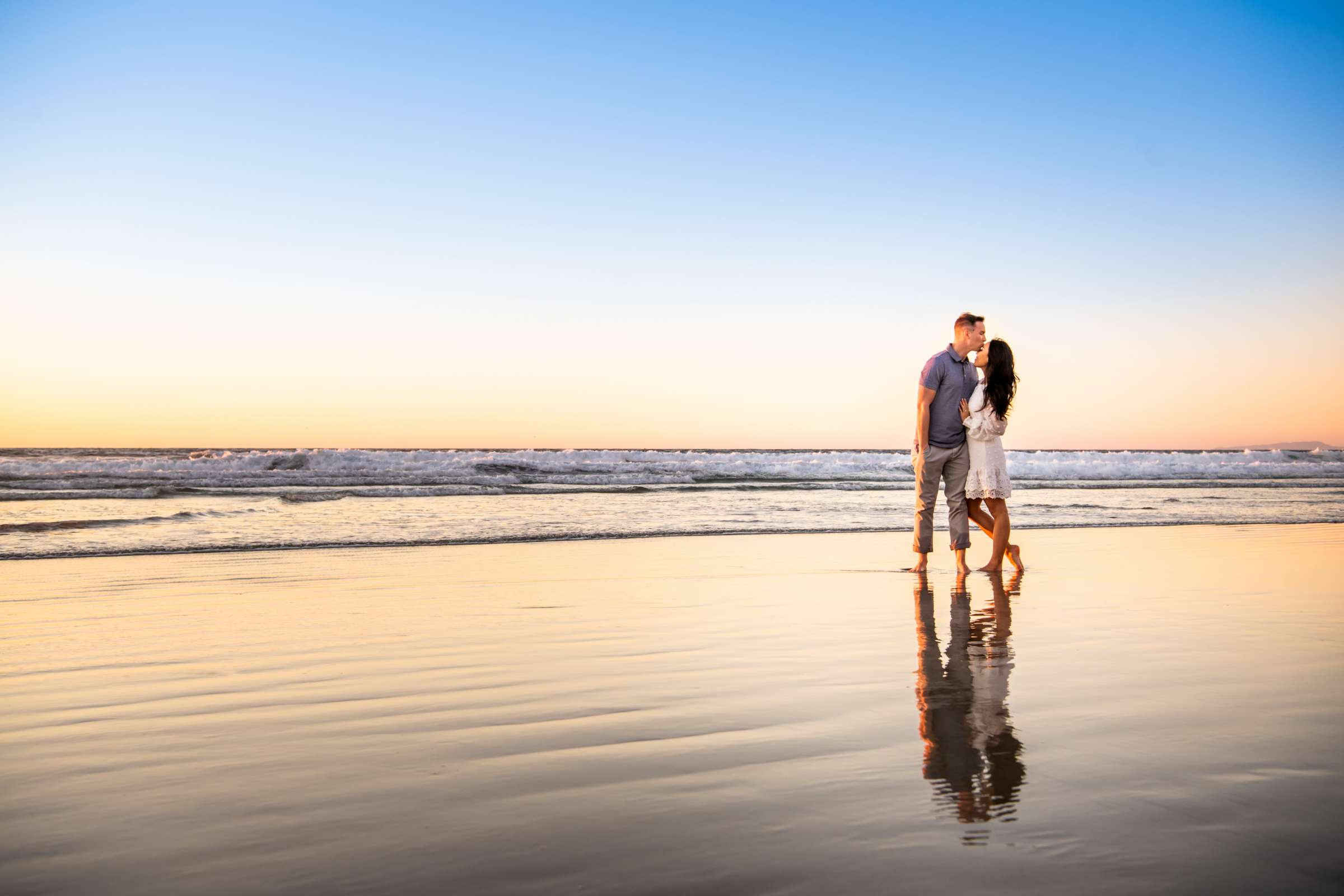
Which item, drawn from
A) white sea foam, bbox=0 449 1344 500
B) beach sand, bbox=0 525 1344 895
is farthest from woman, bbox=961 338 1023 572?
white sea foam, bbox=0 449 1344 500

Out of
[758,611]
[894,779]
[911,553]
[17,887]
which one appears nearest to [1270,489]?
[911,553]

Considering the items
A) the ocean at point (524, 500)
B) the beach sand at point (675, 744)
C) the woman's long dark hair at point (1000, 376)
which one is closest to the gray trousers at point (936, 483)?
the woman's long dark hair at point (1000, 376)

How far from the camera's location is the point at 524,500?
16734mm

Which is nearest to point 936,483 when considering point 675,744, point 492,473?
point 675,744

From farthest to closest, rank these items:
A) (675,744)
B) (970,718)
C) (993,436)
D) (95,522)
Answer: (95,522) → (993,436) → (970,718) → (675,744)

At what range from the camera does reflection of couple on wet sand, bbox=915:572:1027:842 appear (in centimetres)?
218

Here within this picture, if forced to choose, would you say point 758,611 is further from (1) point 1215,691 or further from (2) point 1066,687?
(1) point 1215,691

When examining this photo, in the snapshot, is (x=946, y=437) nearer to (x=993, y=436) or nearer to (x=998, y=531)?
(x=993, y=436)

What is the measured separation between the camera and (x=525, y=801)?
215 cm

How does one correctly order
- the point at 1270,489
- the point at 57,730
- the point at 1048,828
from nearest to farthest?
1. the point at 1048,828
2. the point at 57,730
3. the point at 1270,489

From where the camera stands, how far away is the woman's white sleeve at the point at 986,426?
6.91 m

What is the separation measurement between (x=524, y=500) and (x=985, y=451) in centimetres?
1109

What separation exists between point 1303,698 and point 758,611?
2.64 m

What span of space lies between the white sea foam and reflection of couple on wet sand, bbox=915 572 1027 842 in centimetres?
1464
